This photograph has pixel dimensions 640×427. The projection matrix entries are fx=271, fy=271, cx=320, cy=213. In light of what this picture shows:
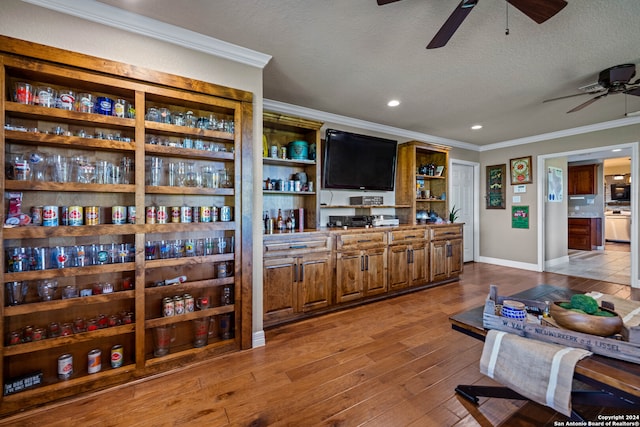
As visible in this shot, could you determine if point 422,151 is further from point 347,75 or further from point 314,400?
point 314,400

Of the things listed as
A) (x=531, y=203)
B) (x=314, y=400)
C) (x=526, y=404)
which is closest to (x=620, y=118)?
(x=531, y=203)

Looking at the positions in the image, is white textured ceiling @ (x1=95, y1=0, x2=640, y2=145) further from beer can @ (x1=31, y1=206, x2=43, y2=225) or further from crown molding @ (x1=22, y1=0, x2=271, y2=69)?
beer can @ (x1=31, y1=206, x2=43, y2=225)

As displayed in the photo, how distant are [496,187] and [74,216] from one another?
650cm

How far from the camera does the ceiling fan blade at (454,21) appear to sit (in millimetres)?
1376

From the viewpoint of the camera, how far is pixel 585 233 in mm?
7137

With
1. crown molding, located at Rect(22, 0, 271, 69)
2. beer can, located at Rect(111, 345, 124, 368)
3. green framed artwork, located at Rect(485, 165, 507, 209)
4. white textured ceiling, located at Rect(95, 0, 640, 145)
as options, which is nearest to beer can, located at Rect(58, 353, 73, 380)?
beer can, located at Rect(111, 345, 124, 368)

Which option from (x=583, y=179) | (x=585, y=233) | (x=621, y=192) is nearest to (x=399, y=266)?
(x=585, y=233)

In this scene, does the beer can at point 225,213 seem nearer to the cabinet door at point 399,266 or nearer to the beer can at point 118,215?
the beer can at point 118,215

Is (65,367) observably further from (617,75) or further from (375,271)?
(617,75)

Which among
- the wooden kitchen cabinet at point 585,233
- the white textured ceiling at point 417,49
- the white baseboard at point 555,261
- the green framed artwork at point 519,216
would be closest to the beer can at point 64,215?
the white textured ceiling at point 417,49

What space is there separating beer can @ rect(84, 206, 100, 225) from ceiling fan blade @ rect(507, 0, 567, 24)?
2798mm

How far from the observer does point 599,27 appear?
196cm

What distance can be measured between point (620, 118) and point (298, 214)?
4.95 metres

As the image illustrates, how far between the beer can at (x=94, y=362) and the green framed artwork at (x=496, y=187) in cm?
645
